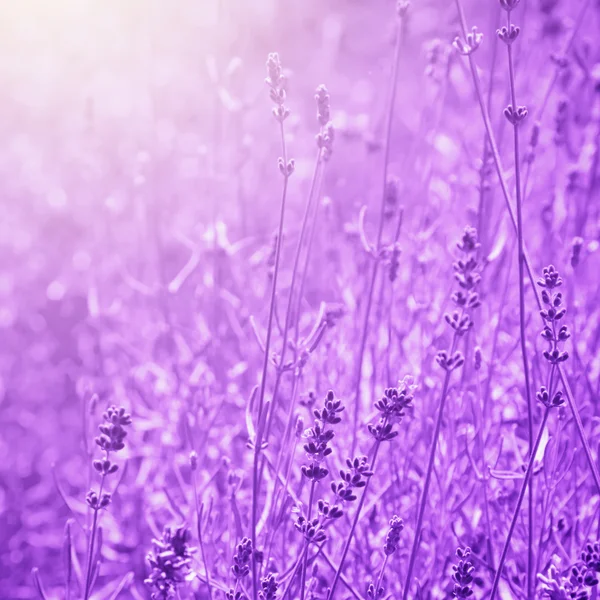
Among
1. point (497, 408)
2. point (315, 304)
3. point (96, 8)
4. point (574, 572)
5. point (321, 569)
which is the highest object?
point (96, 8)

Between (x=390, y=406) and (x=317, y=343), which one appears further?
(x=317, y=343)

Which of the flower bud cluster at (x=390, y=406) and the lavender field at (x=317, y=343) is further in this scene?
the lavender field at (x=317, y=343)

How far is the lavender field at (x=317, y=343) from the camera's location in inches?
53.1

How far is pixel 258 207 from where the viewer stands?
2877 millimetres

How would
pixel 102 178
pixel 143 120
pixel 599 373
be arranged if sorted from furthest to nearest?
pixel 143 120 < pixel 102 178 < pixel 599 373

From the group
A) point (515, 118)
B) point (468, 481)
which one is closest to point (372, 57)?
point (468, 481)

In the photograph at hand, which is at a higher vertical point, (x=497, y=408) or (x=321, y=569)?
(x=497, y=408)

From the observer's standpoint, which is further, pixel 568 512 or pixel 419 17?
pixel 419 17

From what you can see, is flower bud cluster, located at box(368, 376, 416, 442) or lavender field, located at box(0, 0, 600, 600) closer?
flower bud cluster, located at box(368, 376, 416, 442)

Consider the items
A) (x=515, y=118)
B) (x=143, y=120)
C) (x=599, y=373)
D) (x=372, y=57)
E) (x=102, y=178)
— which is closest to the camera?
(x=515, y=118)

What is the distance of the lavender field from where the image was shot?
4.42 ft

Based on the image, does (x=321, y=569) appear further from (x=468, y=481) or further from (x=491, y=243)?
(x=491, y=243)

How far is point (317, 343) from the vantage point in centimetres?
145

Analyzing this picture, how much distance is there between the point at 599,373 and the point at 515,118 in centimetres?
104
